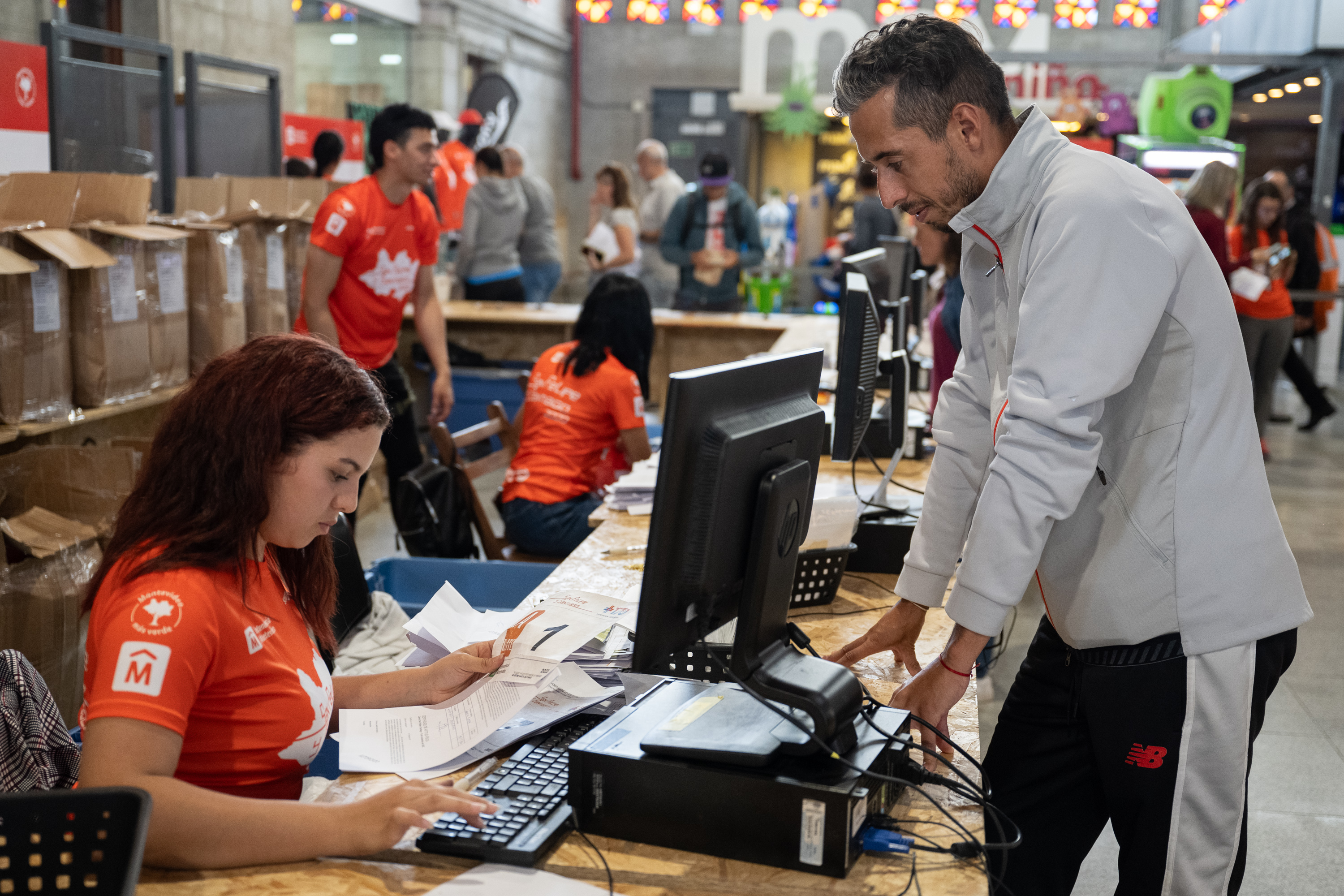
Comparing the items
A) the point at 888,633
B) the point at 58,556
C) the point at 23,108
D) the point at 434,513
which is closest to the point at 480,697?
the point at 888,633

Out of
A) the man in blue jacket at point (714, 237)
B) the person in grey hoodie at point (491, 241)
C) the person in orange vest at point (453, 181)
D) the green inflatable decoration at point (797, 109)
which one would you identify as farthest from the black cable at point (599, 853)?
the green inflatable decoration at point (797, 109)

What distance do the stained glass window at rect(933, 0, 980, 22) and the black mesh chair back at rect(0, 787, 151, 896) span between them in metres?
11.7

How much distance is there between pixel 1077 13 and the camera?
44.5 feet

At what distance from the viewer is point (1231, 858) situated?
1479 millimetres

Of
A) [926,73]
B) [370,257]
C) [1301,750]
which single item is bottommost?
[1301,750]

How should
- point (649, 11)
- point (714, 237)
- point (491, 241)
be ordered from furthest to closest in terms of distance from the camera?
point (649, 11) → point (491, 241) → point (714, 237)

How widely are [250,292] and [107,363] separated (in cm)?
107

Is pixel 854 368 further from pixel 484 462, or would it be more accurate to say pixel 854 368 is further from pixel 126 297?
pixel 126 297

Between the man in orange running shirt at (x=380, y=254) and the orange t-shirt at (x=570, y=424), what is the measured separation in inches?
17.6

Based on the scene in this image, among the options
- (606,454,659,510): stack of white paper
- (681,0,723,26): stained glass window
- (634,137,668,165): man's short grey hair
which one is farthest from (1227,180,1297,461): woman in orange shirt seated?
(681,0,723,26): stained glass window

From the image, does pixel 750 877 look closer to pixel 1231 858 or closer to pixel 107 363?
pixel 1231 858

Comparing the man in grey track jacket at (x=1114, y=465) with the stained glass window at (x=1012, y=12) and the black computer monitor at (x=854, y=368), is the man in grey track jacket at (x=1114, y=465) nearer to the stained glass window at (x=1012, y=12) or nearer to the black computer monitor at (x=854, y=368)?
the black computer monitor at (x=854, y=368)

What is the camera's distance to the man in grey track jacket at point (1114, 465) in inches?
51.3

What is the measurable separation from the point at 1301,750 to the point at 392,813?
291 cm
